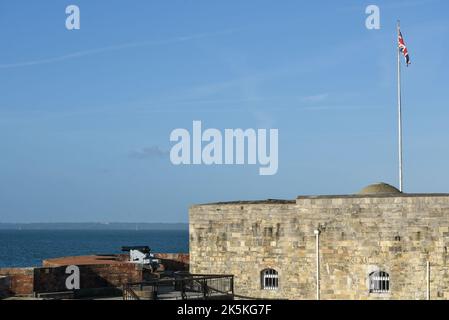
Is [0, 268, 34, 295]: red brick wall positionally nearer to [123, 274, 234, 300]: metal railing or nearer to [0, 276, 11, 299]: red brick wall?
[0, 276, 11, 299]: red brick wall

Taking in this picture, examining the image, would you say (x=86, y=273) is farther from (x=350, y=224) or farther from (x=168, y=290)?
(x=350, y=224)

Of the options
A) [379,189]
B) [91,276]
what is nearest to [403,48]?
[379,189]

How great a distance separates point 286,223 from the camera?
32.8 metres

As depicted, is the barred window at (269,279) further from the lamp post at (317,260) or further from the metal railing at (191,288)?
the lamp post at (317,260)

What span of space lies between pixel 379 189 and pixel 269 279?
637 centimetres

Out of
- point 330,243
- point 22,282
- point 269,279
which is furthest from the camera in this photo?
point 269,279

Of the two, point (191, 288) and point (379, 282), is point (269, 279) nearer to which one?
point (191, 288)

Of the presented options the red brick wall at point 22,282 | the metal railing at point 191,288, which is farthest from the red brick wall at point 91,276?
the metal railing at point 191,288

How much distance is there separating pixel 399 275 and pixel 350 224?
114 inches

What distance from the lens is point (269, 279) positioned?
33281 mm

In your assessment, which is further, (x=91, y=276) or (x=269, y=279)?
(x=91, y=276)

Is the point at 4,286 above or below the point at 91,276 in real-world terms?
below
